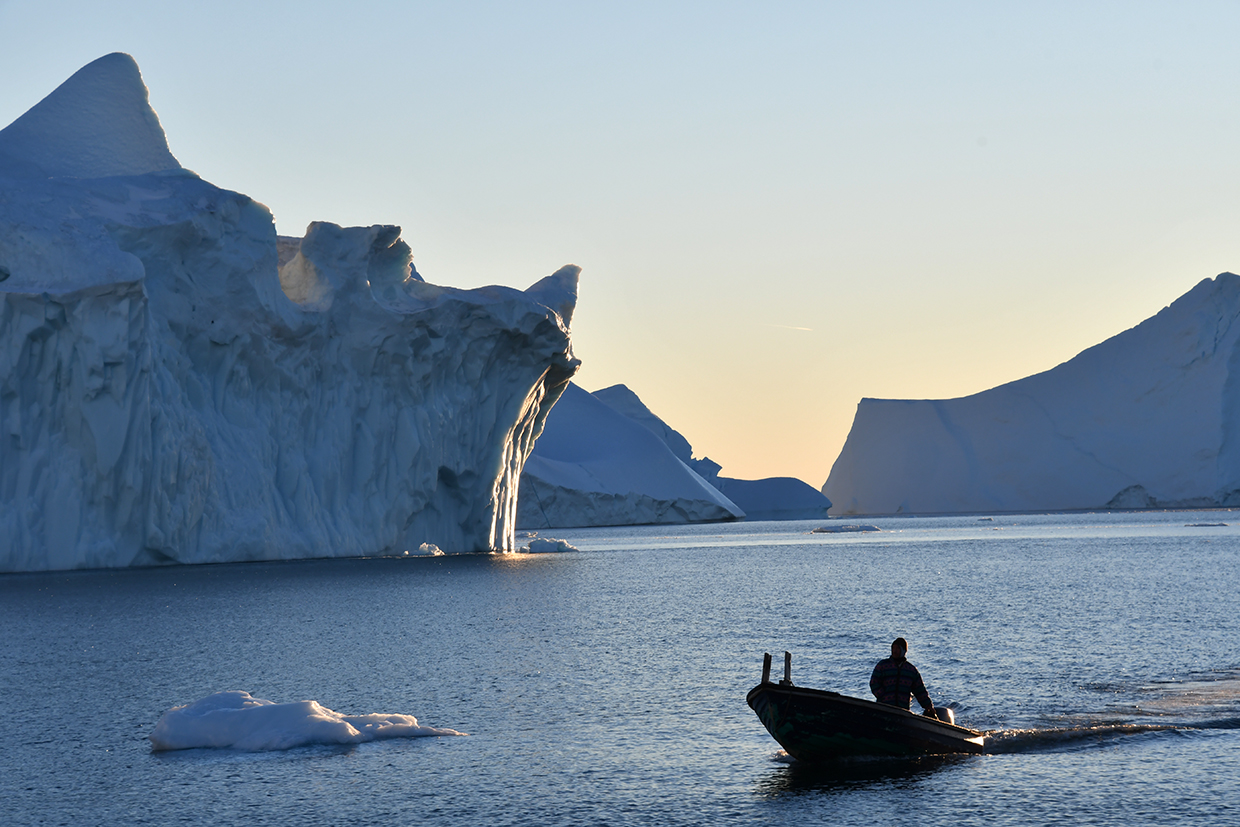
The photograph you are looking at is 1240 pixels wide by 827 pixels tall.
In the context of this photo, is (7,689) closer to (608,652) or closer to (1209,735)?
(608,652)

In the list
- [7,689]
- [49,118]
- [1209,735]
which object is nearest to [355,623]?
[7,689]

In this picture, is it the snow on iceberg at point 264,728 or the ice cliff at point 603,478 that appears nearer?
the snow on iceberg at point 264,728

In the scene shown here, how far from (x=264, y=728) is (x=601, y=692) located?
495 centimetres

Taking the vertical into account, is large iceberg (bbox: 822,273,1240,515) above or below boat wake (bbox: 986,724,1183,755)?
above

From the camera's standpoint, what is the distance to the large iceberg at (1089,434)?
83812mm

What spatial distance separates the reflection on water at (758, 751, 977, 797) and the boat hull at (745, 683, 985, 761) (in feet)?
0.41

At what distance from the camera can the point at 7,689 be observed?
1723 centimetres

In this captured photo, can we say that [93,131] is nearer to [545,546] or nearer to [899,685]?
[545,546]

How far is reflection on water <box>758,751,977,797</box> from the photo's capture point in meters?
11.6

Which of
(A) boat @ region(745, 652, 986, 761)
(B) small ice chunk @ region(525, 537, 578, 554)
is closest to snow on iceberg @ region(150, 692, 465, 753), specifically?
(A) boat @ region(745, 652, 986, 761)

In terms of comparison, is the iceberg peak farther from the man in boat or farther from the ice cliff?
the ice cliff

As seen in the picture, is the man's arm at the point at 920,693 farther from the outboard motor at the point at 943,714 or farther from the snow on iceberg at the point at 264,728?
the snow on iceberg at the point at 264,728

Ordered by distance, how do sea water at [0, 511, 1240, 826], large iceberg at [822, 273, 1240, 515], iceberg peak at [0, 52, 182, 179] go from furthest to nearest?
large iceberg at [822, 273, 1240, 515]
iceberg peak at [0, 52, 182, 179]
sea water at [0, 511, 1240, 826]

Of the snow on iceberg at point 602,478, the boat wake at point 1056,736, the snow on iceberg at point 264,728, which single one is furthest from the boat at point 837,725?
the snow on iceberg at point 602,478
